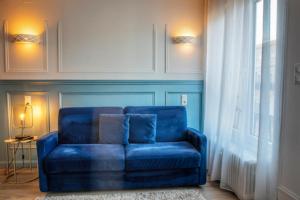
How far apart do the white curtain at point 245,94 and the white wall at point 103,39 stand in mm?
406

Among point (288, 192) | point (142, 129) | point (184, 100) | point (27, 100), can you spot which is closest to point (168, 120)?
point (142, 129)

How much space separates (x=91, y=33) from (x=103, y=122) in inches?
49.9

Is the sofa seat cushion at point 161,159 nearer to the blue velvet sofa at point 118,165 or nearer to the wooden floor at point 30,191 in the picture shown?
the blue velvet sofa at point 118,165

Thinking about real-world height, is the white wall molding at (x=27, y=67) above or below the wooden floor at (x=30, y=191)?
above

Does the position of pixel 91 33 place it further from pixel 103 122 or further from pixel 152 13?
pixel 103 122

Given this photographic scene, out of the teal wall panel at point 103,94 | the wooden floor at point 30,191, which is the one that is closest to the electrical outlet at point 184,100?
the teal wall panel at point 103,94

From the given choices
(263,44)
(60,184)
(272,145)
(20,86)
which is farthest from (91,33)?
(272,145)

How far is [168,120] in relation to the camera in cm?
350

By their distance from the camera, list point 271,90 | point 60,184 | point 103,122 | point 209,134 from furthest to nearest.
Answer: point 209,134
point 103,122
point 60,184
point 271,90

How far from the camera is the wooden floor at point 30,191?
283 centimetres

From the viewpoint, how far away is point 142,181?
2.92m

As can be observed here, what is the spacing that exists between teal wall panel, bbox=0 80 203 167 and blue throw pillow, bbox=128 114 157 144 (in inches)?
20.1

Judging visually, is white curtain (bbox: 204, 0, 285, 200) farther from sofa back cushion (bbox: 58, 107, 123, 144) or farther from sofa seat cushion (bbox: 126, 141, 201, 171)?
sofa back cushion (bbox: 58, 107, 123, 144)

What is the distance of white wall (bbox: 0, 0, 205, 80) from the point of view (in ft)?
11.8
